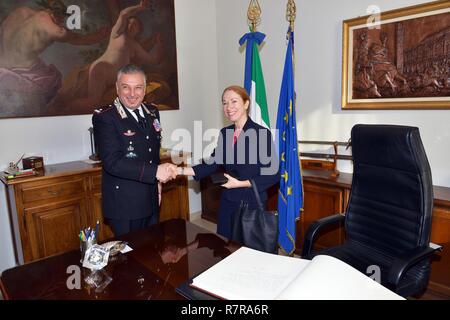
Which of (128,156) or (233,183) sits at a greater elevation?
(128,156)

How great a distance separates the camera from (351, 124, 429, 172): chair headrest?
1541 millimetres

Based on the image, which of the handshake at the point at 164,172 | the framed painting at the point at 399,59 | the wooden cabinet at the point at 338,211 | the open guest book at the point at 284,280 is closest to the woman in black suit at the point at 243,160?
the handshake at the point at 164,172

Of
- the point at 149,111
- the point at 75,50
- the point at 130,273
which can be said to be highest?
the point at 75,50

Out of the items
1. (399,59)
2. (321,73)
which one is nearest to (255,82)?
(321,73)

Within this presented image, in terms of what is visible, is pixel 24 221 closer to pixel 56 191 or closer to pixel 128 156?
pixel 56 191

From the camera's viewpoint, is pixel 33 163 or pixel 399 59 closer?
pixel 399 59

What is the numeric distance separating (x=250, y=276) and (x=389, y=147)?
1007 mm

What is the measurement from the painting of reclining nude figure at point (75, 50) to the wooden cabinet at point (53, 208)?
2.02 feet

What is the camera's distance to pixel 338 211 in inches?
105

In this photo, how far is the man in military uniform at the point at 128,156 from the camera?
193 cm

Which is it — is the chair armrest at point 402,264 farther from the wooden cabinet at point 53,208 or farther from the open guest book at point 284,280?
the wooden cabinet at point 53,208

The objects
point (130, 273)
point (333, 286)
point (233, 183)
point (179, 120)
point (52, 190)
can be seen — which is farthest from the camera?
point (179, 120)

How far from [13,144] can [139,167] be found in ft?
4.94

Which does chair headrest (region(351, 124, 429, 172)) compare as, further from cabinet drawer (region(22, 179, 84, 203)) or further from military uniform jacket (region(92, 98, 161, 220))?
cabinet drawer (region(22, 179, 84, 203))
